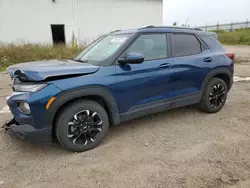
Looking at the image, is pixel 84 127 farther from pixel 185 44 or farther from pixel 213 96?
pixel 213 96

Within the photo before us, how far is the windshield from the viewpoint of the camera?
3223 millimetres

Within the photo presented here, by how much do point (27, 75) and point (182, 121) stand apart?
2.75 meters

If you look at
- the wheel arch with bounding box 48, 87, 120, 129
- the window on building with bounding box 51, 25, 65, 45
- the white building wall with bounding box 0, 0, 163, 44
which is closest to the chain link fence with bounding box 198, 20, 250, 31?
the white building wall with bounding box 0, 0, 163, 44

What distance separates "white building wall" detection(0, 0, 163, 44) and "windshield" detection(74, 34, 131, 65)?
13202mm

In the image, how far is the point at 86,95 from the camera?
2832 mm

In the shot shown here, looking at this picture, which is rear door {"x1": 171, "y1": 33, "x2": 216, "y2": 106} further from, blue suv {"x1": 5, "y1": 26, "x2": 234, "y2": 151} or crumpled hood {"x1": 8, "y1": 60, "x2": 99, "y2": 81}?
crumpled hood {"x1": 8, "y1": 60, "x2": 99, "y2": 81}

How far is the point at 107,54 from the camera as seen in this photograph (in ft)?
10.5

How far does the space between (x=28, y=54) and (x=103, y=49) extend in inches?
338

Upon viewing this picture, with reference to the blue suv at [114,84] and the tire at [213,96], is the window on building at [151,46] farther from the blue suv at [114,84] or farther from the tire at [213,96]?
the tire at [213,96]

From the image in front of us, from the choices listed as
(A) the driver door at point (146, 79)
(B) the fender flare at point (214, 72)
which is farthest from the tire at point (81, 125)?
(B) the fender flare at point (214, 72)

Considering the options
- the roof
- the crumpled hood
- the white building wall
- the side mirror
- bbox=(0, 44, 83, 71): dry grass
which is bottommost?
bbox=(0, 44, 83, 71): dry grass

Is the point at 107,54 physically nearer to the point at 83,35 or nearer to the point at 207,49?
the point at 207,49

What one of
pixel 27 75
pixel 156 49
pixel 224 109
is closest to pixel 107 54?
pixel 156 49

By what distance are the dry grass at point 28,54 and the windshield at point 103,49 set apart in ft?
24.7
